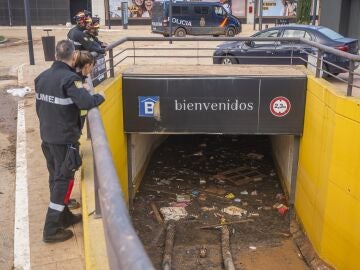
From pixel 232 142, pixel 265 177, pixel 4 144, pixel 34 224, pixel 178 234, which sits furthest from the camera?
pixel 232 142

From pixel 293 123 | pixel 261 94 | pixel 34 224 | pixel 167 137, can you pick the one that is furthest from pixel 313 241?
pixel 167 137

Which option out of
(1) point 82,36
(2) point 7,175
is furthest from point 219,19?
(2) point 7,175

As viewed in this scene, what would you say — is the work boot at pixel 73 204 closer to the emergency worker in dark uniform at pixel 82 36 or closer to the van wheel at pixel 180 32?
the emergency worker in dark uniform at pixel 82 36

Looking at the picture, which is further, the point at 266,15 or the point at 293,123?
the point at 266,15

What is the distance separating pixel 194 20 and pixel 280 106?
2121 cm

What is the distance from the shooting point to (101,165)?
1914mm

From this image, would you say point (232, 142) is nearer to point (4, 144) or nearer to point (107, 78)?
point (107, 78)

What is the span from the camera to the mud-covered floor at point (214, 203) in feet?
28.1

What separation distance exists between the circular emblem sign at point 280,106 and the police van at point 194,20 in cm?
2031

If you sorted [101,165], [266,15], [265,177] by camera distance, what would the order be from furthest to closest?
[266,15], [265,177], [101,165]

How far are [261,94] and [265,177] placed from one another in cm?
303

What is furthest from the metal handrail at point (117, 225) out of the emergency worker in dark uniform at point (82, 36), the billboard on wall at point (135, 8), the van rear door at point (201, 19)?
the billboard on wall at point (135, 8)

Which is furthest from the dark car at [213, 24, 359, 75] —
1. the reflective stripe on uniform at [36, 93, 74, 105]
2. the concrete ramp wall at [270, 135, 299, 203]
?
the reflective stripe on uniform at [36, 93, 74, 105]

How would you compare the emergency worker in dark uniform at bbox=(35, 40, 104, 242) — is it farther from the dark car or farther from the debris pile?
the dark car
